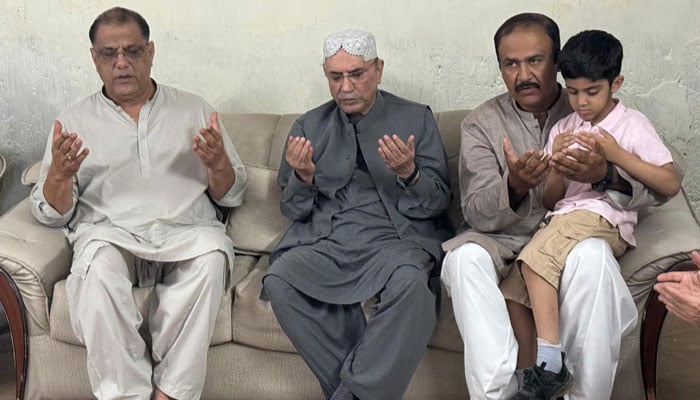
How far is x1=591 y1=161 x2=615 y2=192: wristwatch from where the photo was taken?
276cm

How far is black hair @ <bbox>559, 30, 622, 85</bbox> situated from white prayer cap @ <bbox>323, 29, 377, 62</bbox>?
652 mm

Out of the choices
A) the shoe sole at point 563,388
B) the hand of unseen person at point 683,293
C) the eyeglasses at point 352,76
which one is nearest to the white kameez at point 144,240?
the eyeglasses at point 352,76

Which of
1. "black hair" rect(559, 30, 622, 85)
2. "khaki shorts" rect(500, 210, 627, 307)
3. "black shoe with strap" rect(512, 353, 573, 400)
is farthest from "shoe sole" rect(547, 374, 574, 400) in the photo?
"black hair" rect(559, 30, 622, 85)

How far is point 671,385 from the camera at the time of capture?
325 cm

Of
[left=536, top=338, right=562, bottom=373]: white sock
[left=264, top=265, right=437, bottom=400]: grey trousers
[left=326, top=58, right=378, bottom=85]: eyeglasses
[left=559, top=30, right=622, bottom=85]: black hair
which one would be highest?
[left=559, top=30, right=622, bottom=85]: black hair

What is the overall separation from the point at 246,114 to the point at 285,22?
16.9 inches

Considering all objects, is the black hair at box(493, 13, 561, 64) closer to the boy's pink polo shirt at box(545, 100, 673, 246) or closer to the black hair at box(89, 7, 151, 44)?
the boy's pink polo shirt at box(545, 100, 673, 246)

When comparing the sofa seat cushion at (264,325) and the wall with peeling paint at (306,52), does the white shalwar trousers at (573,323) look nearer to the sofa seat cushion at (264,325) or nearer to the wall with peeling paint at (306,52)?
the sofa seat cushion at (264,325)

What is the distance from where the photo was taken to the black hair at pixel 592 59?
8.83ft

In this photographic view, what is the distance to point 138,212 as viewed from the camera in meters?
3.20

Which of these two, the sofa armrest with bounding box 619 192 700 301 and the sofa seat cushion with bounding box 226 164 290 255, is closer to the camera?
the sofa armrest with bounding box 619 192 700 301

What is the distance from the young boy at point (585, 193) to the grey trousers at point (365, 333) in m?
0.27

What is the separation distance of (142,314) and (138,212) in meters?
0.37

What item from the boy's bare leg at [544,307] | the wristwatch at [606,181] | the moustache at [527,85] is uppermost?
the moustache at [527,85]
